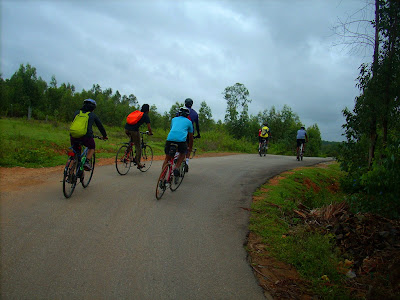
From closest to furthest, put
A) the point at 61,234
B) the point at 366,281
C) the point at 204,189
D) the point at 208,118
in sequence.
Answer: the point at 366,281
the point at 61,234
the point at 204,189
the point at 208,118

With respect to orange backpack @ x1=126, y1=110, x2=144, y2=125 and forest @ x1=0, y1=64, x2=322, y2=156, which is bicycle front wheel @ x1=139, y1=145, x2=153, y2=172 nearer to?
orange backpack @ x1=126, y1=110, x2=144, y2=125

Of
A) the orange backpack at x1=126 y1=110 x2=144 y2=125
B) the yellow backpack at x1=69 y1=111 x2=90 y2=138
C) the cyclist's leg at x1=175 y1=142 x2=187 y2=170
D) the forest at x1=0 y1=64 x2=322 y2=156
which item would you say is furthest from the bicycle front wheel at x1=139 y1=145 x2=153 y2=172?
the forest at x1=0 y1=64 x2=322 y2=156

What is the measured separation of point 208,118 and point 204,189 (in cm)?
4179

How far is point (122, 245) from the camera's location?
4.01 metres

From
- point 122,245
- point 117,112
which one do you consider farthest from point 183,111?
point 117,112

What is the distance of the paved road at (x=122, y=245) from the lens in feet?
10.1

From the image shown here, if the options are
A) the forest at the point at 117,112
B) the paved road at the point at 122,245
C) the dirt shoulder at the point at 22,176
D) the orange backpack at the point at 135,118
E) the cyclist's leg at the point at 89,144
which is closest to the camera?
the paved road at the point at 122,245

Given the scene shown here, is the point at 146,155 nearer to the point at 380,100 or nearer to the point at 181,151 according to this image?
the point at 181,151

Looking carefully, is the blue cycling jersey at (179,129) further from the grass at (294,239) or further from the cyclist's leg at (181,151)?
the grass at (294,239)

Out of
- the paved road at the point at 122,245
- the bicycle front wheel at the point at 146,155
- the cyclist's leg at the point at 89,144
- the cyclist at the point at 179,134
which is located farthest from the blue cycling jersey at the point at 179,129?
the bicycle front wheel at the point at 146,155

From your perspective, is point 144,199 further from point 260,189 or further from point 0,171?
point 0,171

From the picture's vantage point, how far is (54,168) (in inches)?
375

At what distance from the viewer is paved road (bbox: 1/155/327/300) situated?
3074mm

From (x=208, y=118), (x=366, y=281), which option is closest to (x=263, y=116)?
(x=208, y=118)
